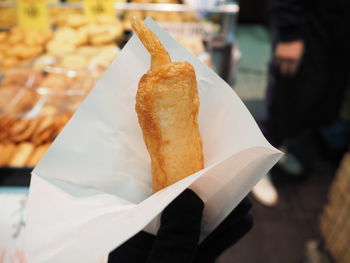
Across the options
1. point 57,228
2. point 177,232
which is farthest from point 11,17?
point 177,232

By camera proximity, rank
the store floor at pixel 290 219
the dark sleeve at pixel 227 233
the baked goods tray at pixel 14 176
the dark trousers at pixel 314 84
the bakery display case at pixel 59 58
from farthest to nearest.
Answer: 1. the dark trousers at pixel 314 84
2. the store floor at pixel 290 219
3. the bakery display case at pixel 59 58
4. the baked goods tray at pixel 14 176
5. the dark sleeve at pixel 227 233

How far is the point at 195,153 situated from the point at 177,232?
151 millimetres

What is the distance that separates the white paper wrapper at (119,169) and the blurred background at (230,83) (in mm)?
256

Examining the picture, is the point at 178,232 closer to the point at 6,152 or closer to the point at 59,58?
the point at 6,152

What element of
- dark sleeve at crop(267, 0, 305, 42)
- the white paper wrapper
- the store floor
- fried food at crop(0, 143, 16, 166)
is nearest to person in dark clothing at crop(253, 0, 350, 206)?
dark sleeve at crop(267, 0, 305, 42)

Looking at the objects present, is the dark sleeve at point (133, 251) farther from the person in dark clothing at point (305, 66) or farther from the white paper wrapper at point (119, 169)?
the person in dark clothing at point (305, 66)

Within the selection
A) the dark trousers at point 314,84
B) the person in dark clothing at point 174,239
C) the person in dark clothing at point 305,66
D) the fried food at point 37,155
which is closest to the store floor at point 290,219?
the person in dark clothing at point 305,66

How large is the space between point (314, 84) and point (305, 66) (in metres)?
0.18

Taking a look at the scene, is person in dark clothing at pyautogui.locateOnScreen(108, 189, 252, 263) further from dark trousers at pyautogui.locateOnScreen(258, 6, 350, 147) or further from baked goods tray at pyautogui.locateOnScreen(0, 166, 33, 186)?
dark trousers at pyautogui.locateOnScreen(258, 6, 350, 147)

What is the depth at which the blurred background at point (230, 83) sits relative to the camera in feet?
3.76

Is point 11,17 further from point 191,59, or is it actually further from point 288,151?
point 288,151

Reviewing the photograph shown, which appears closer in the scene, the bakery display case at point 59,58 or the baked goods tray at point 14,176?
the baked goods tray at point 14,176

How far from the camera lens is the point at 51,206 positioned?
57 cm

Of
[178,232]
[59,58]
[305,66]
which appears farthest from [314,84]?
[178,232]
